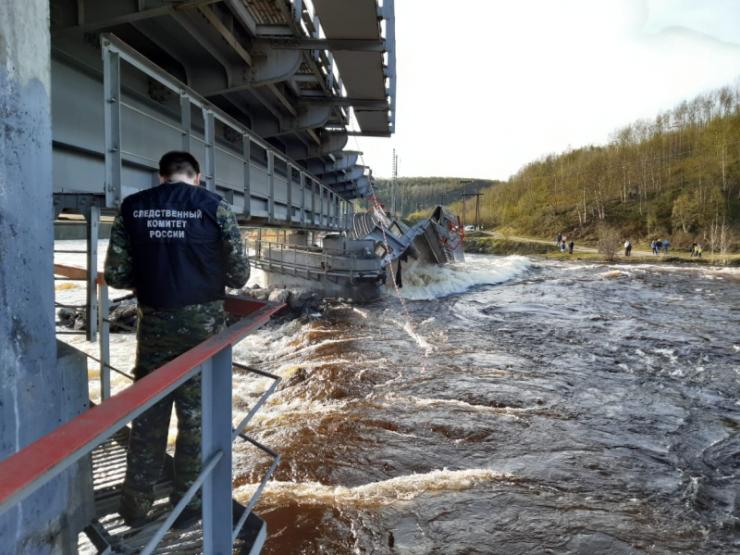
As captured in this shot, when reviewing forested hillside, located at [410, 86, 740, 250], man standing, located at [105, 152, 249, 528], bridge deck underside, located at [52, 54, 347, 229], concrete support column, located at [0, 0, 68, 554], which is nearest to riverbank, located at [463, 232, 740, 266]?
forested hillside, located at [410, 86, 740, 250]

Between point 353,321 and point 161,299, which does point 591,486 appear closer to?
point 161,299

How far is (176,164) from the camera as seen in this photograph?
8.29 ft

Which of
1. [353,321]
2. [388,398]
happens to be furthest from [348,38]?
[353,321]

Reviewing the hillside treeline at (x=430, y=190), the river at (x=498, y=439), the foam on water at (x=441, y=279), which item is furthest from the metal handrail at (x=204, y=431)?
the hillside treeline at (x=430, y=190)

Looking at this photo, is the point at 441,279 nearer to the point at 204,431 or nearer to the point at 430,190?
the point at 204,431

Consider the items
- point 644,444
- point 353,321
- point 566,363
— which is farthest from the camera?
point 353,321

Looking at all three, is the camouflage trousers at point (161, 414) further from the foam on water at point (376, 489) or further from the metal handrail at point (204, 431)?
the foam on water at point (376, 489)

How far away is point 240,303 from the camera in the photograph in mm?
2604

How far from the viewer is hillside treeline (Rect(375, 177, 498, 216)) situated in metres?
127

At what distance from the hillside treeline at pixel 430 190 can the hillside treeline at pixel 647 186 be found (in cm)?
3880

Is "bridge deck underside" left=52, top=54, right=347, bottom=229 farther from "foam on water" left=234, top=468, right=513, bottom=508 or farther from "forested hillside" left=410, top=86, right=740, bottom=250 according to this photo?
"forested hillside" left=410, top=86, right=740, bottom=250

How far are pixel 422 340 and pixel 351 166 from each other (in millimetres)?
13630

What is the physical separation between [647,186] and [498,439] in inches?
2794

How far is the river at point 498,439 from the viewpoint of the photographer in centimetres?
438
